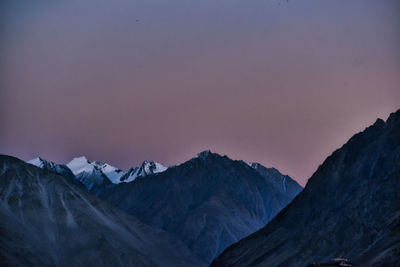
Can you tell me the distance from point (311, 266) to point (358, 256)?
39.1 meters

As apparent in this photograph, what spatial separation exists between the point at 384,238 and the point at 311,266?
4125 cm

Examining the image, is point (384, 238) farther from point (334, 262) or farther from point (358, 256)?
point (334, 262)

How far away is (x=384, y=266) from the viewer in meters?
170

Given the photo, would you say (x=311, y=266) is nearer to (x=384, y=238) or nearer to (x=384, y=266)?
(x=384, y=266)

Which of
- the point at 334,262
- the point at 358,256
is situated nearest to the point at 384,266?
the point at 334,262

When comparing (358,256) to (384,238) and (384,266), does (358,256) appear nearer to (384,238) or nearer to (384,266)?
(384,238)

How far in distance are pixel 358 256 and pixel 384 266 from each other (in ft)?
93.8

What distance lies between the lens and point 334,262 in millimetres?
166000

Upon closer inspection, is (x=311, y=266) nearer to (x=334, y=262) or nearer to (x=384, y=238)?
(x=334, y=262)

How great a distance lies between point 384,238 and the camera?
650 feet

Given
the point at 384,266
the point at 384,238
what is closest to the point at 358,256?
the point at 384,238

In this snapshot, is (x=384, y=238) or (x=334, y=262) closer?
(x=334, y=262)

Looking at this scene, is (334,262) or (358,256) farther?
(358,256)

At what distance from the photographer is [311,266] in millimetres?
162875
